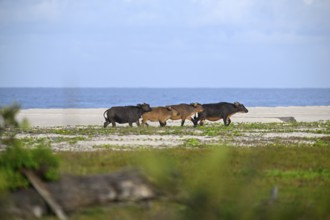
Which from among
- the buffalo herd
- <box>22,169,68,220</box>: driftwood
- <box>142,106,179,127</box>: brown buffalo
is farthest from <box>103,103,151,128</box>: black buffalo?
<box>22,169,68,220</box>: driftwood

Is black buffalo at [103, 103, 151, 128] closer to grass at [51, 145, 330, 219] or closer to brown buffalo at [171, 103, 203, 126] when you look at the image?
brown buffalo at [171, 103, 203, 126]

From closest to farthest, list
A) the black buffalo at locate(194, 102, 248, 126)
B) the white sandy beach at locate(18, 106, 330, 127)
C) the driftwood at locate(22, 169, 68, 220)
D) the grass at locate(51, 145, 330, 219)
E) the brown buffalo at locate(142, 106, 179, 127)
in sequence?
1. the grass at locate(51, 145, 330, 219)
2. the driftwood at locate(22, 169, 68, 220)
3. the brown buffalo at locate(142, 106, 179, 127)
4. the black buffalo at locate(194, 102, 248, 126)
5. the white sandy beach at locate(18, 106, 330, 127)

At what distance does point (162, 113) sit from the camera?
34.2 metres

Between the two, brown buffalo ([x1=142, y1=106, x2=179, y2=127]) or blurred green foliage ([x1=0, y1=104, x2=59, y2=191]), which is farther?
brown buffalo ([x1=142, y1=106, x2=179, y2=127])

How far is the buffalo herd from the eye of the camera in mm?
33969

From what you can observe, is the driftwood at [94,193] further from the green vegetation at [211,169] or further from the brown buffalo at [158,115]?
the brown buffalo at [158,115]

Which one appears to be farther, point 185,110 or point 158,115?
point 185,110

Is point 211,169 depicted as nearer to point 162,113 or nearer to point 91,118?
point 162,113

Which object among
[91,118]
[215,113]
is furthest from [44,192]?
[91,118]

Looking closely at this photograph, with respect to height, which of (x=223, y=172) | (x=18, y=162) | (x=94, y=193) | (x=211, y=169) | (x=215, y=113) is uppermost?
(x=215, y=113)

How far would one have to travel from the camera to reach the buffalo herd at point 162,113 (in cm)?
3397

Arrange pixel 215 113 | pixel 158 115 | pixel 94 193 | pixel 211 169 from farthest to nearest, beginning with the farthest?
pixel 215 113 < pixel 158 115 < pixel 94 193 < pixel 211 169

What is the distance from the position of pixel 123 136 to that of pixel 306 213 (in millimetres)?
20226

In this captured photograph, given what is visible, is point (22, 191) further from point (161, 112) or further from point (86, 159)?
point (161, 112)
